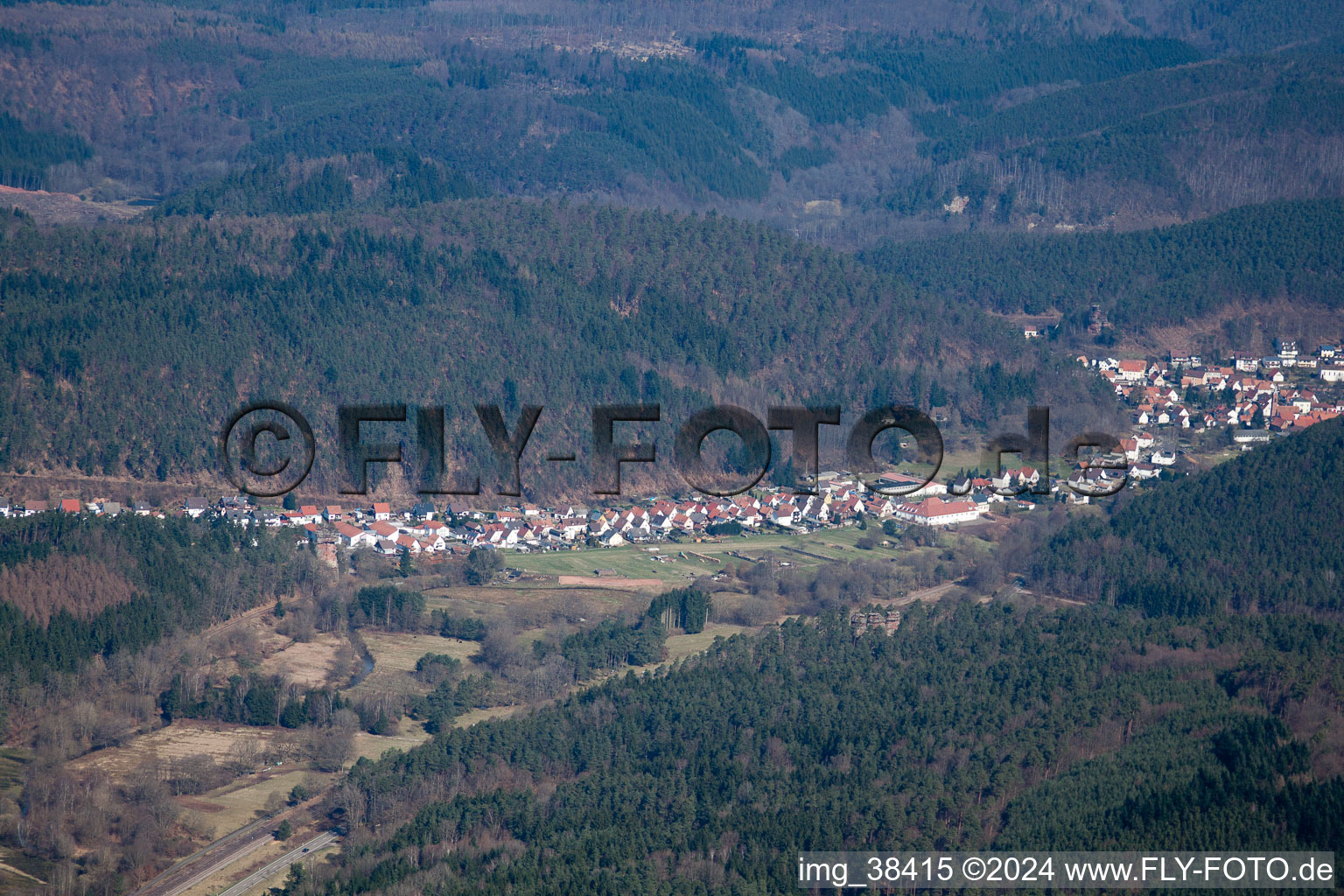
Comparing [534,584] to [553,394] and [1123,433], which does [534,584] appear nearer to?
[553,394]

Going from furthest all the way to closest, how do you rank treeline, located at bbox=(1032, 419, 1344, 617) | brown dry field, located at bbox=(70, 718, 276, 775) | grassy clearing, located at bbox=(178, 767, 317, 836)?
treeline, located at bbox=(1032, 419, 1344, 617) < brown dry field, located at bbox=(70, 718, 276, 775) < grassy clearing, located at bbox=(178, 767, 317, 836)

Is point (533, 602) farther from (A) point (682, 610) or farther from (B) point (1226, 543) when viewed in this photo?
(B) point (1226, 543)

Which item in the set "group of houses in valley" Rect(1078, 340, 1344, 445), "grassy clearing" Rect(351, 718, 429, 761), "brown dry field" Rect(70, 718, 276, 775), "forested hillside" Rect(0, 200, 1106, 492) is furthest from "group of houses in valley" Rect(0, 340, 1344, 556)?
"grassy clearing" Rect(351, 718, 429, 761)

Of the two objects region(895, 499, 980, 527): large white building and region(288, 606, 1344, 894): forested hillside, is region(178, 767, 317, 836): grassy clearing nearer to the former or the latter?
region(288, 606, 1344, 894): forested hillside

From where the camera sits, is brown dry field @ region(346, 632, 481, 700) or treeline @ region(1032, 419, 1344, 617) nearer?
brown dry field @ region(346, 632, 481, 700)

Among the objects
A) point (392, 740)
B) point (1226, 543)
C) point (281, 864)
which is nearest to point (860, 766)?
point (281, 864)

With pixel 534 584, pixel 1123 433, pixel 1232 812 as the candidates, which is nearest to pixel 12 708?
pixel 534 584
